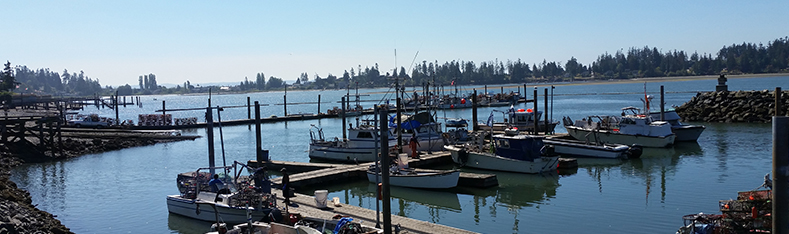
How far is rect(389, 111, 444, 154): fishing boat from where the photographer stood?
115 feet

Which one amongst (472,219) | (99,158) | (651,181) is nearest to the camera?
(472,219)

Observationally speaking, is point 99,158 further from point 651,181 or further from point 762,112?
point 762,112

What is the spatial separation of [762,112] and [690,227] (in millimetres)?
39748

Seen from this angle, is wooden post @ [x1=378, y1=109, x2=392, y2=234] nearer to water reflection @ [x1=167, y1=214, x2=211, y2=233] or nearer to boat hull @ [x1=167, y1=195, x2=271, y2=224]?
boat hull @ [x1=167, y1=195, x2=271, y2=224]

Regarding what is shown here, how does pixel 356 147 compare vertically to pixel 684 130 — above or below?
below

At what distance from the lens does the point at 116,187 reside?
95.3 ft

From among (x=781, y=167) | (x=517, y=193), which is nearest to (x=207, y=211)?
(x=517, y=193)

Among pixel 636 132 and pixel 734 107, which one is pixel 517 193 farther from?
pixel 734 107

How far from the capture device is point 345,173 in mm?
27719

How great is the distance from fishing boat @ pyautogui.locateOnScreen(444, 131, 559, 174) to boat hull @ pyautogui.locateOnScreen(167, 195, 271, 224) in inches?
532

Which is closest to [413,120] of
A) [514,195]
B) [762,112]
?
[514,195]

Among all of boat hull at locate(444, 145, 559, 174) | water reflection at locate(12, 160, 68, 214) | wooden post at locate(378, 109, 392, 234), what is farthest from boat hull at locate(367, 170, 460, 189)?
water reflection at locate(12, 160, 68, 214)

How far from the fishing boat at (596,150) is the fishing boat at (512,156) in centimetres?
464

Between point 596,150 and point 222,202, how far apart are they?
20873 mm
